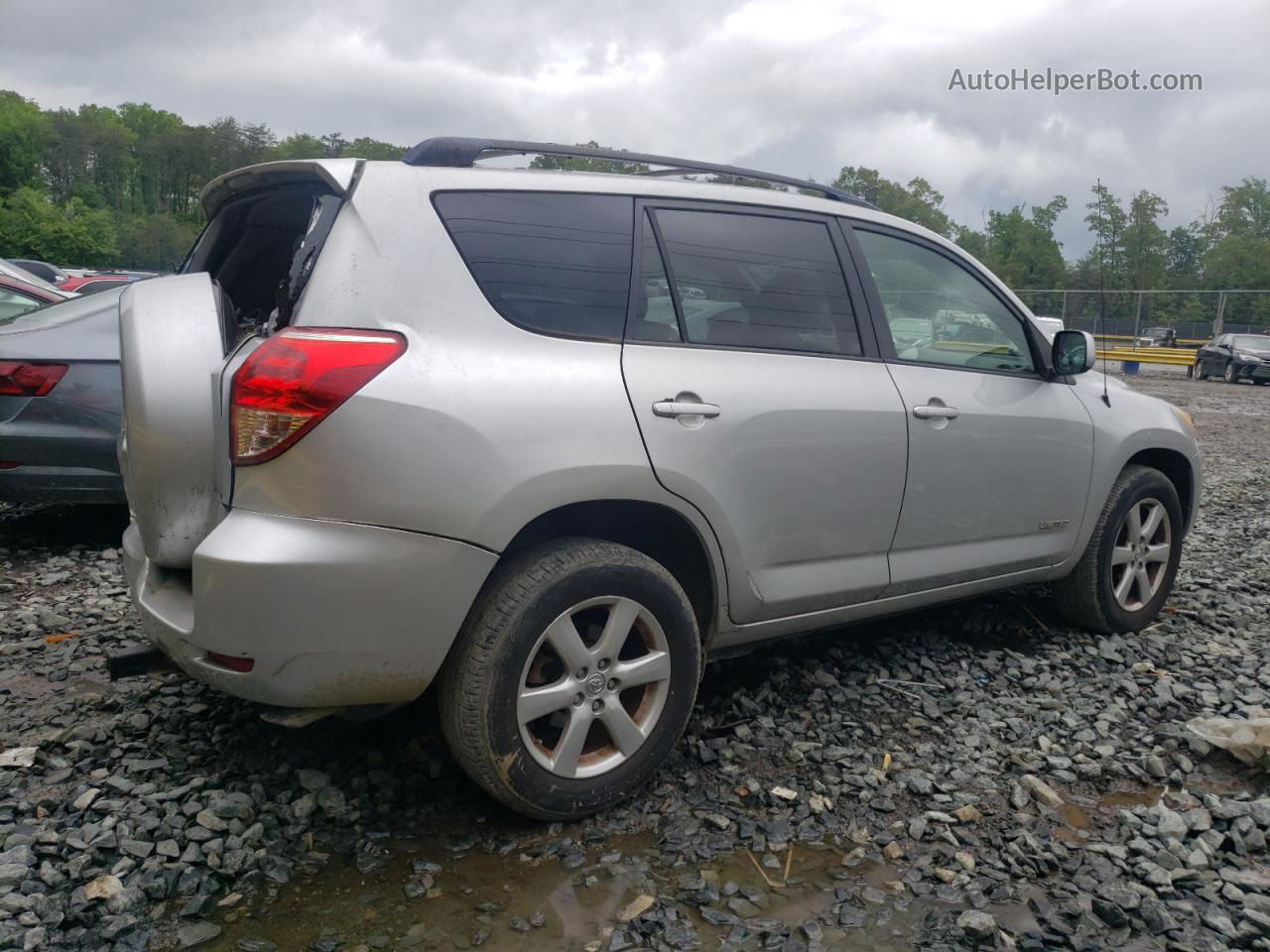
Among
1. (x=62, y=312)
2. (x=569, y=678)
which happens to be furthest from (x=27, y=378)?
(x=569, y=678)

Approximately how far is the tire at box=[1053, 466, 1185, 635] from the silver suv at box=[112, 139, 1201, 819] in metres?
0.85

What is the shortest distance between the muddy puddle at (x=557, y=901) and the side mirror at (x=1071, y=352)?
7.45 feet

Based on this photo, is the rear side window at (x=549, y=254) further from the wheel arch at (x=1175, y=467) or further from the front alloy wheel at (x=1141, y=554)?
the wheel arch at (x=1175, y=467)

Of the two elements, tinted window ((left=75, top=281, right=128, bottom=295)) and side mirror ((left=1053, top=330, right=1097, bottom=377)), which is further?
tinted window ((left=75, top=281, right=128, bottom=295))

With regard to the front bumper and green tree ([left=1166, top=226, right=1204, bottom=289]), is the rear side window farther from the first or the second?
green tree ([left=1166, top=226, right=1204, bottom=289])

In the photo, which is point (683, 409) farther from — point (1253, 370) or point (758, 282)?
point (1253, 370)

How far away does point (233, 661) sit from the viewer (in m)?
2.57

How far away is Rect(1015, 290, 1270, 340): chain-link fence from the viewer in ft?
100

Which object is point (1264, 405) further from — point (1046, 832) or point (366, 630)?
point (366, 630)

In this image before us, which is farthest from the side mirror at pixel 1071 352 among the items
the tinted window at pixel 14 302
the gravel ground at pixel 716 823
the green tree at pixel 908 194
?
the green tree at pixel 908 194

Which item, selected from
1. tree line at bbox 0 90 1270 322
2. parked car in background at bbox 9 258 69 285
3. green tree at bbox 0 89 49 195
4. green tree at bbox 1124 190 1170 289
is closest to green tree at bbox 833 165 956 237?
tree line at bbox 0 90 1270 322

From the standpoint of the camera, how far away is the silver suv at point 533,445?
8.27ft

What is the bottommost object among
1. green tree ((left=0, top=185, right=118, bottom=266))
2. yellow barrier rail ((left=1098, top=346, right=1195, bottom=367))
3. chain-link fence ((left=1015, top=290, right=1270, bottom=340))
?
yellow barrier rail ((left=1098, top=346, right=1195, bottom=367))

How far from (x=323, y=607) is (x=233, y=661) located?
0.29 meters
